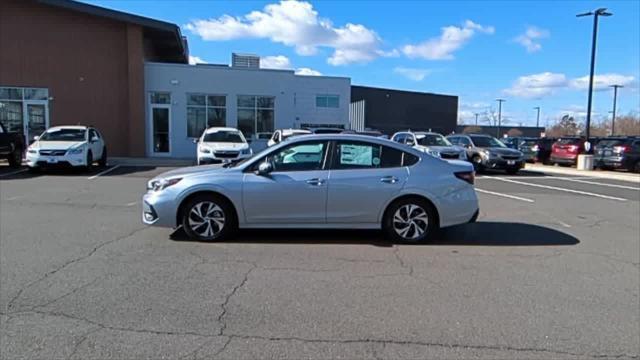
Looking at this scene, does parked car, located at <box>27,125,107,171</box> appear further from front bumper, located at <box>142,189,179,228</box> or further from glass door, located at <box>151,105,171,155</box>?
front bumper, located at <box>142,189,179,228</box>

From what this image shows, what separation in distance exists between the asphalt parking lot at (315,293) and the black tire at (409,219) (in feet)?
0.71

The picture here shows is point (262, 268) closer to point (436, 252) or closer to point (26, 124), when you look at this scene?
point (436, 252)

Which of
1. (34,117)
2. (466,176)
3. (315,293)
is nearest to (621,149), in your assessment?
(466,176)

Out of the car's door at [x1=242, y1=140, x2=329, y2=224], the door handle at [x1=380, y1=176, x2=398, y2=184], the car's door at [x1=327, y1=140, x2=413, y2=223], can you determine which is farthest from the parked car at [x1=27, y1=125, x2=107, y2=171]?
the door handle at [x1=380, y1=176, x2=398, y2=184]

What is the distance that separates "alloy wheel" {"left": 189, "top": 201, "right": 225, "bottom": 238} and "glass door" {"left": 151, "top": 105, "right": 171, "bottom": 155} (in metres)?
20.5

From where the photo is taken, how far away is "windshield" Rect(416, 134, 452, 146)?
2053 cm

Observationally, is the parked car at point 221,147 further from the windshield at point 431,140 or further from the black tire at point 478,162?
the black tire at point 478,162

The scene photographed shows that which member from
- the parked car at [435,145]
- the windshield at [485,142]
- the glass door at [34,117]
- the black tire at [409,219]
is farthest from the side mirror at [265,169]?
the glass door at [34,117]

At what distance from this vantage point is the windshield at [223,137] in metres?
19.4

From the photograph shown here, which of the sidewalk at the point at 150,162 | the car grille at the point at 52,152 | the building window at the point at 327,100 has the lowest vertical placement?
the sidewalk at the point at 150,162

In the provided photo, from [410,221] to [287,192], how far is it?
1794 millimetres

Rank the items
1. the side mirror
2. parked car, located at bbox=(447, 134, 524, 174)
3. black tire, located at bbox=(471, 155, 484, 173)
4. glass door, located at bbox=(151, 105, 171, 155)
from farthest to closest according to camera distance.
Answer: glass door, located at bbox=(151, 105, 171, 155) < black tire, located at bbox=(471, 155, 484, 173) < parked car, located at bbox=(447, 134, 524, 174) < the side mirror

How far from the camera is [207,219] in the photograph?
7051mm

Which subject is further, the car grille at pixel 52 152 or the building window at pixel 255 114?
the building window at pixel 255 114
